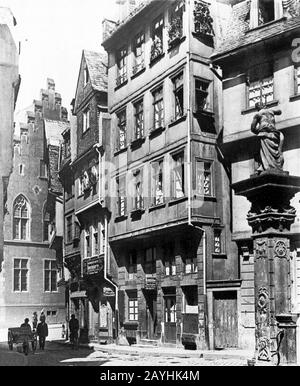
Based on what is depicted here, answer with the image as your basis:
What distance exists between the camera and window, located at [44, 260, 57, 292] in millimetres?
43756

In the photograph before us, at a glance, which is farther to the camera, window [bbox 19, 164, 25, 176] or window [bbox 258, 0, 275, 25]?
window [bbox 19, 164, 25, 176]

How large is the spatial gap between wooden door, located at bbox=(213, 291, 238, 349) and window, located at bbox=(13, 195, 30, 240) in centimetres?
2497

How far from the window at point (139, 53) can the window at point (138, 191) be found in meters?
3.89

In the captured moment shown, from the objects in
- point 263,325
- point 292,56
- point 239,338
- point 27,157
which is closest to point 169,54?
point 292,56

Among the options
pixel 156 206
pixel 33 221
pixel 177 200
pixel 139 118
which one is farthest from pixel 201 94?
pixel 33 221

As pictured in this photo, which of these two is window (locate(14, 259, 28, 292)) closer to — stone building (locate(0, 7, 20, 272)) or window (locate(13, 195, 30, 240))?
window (locate(13, 195, 30, 240))

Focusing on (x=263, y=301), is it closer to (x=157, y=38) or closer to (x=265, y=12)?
(x=265, y=12)

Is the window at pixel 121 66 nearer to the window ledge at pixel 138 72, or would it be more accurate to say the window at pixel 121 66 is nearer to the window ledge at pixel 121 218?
the window ledge at pixel 138 72

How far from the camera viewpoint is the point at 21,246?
43531 mm

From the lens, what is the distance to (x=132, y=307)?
2542cm

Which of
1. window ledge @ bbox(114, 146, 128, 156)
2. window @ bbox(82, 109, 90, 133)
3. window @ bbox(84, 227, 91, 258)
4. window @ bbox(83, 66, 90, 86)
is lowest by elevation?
window @ bbox(84, 227, 91, 258)

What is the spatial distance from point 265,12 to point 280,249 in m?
11.5

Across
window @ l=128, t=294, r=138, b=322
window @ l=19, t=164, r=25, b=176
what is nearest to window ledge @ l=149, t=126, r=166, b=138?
window @ l=128, t=294, r=138, b=322

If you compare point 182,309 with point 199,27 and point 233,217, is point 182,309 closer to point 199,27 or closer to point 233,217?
point 233,217
